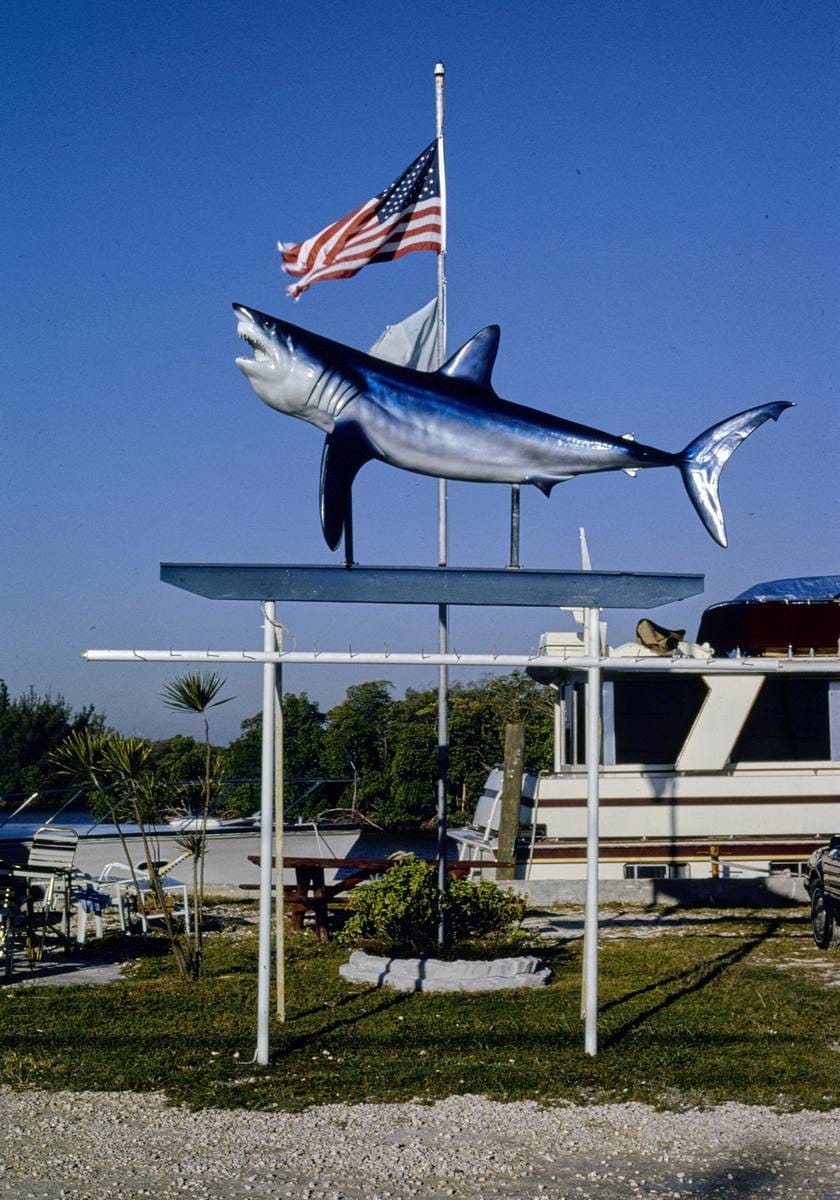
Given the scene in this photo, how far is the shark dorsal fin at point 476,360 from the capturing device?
9438 mm

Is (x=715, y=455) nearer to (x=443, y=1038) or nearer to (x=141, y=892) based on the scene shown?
(x=443, y=1038)

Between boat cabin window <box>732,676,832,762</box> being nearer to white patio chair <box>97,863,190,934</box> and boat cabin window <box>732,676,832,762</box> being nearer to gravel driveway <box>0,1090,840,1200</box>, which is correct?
white patio chair <box>97,863,190,934</box>

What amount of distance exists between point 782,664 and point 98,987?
615 cm

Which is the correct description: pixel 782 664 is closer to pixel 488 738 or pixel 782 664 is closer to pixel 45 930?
pixel 45 930

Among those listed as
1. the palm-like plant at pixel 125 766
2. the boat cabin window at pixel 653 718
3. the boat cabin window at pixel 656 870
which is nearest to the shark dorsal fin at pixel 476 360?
the palm-like plant at pixel 125 766

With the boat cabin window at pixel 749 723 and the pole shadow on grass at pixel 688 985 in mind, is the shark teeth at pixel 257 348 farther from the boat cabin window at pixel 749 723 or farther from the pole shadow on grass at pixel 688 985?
the boat cabin window at pixel 749 723

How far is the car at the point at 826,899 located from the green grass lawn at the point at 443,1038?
628mm

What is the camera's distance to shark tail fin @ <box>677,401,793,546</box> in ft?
30.0

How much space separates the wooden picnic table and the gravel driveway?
19.3 feet

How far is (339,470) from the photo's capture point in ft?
30.6

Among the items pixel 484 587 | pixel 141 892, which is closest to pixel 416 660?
pixel 484 587

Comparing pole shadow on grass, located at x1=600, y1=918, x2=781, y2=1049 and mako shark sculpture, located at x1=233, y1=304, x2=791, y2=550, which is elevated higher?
mako shark sculpture, located at x1=233, y1=304, x2=791, y2=550

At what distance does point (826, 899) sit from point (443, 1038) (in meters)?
5.39

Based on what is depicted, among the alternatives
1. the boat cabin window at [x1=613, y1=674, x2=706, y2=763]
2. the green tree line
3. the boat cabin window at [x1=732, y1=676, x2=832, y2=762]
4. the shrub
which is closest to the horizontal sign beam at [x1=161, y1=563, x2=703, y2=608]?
the shrub
